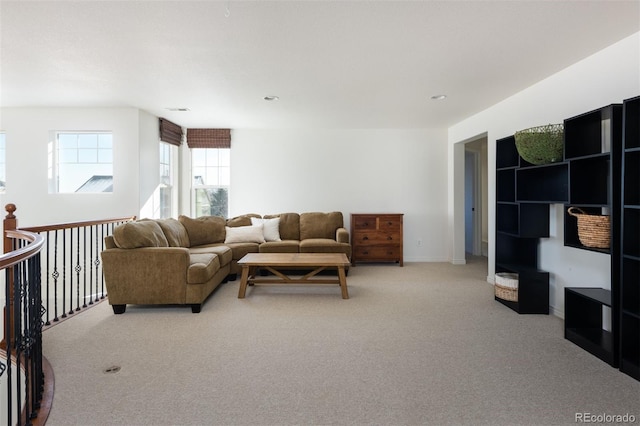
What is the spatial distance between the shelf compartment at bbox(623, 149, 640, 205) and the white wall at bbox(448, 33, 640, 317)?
73 centimetres

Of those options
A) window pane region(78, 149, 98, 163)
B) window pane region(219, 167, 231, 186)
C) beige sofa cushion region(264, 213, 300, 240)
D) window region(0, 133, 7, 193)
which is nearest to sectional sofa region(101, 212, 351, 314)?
beige sofa cushion region(264, 213, 300, 240)

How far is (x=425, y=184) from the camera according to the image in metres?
5.89

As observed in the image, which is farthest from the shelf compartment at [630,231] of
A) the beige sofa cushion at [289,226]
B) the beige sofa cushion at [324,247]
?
the beige sofa cushion at [289,226]

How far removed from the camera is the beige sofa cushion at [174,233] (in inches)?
159

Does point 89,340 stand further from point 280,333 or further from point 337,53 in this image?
point 337,53

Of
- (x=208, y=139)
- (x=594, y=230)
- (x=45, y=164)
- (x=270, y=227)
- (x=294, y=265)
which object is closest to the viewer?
(x=594, y=230)

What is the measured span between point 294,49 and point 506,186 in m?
2.70

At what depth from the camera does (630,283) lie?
6.96ft

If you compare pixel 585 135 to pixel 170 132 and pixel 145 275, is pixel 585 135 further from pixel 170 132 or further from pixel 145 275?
pixel 170 132

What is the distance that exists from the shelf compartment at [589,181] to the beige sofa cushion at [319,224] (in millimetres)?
3372

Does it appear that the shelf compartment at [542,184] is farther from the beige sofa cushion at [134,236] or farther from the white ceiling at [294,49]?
the beige sofa cushion at [134,236]

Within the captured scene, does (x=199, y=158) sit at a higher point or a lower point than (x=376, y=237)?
higher

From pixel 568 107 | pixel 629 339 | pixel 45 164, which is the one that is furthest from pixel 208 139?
pixel 629 339

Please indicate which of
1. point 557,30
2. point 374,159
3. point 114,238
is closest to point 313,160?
point 374,159
